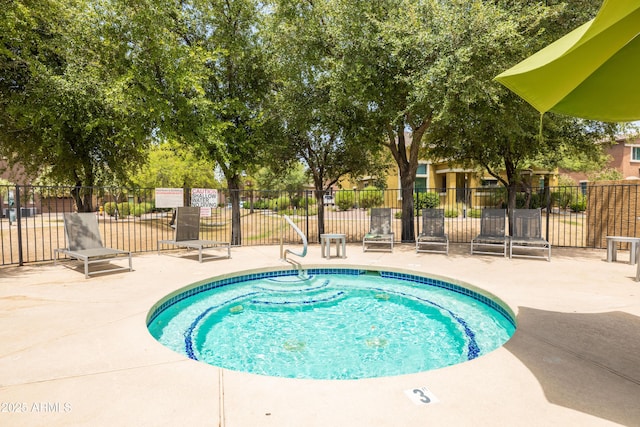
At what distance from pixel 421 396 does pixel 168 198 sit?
30.7ft

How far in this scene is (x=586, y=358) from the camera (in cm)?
321

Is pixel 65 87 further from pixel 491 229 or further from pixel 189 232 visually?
pixel 491 229

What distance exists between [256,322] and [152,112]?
24.7ft

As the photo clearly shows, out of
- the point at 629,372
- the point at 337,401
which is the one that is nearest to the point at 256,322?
the point at 337,401

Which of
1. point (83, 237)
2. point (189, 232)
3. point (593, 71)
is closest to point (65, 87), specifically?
point (83, 237)

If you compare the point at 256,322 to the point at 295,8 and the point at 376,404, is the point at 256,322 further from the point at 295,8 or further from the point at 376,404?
the point at 295,8

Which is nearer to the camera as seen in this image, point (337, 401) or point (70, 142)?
point (337, 401)

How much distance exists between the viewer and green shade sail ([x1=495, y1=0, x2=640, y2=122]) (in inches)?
88.0

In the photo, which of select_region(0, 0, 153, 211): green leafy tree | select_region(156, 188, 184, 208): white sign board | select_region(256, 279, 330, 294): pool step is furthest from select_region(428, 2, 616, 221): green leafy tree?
select_region(0, 0, 153, 211): green leafy tree

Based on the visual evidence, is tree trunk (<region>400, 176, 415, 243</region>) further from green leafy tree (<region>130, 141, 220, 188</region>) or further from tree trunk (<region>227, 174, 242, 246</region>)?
green leafy tree (<region>130, 141, 220, 188</region>)

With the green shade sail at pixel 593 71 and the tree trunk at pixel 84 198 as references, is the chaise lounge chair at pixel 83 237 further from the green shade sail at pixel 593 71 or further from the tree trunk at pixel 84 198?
the green shade sail at pixel 593 71

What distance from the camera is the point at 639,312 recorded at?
14.8 feet

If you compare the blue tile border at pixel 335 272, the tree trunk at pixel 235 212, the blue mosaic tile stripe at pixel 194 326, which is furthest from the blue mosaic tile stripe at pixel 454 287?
the tree trunk at pixel 235 212

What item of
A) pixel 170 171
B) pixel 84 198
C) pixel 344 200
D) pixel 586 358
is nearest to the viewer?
pixel 586 358
